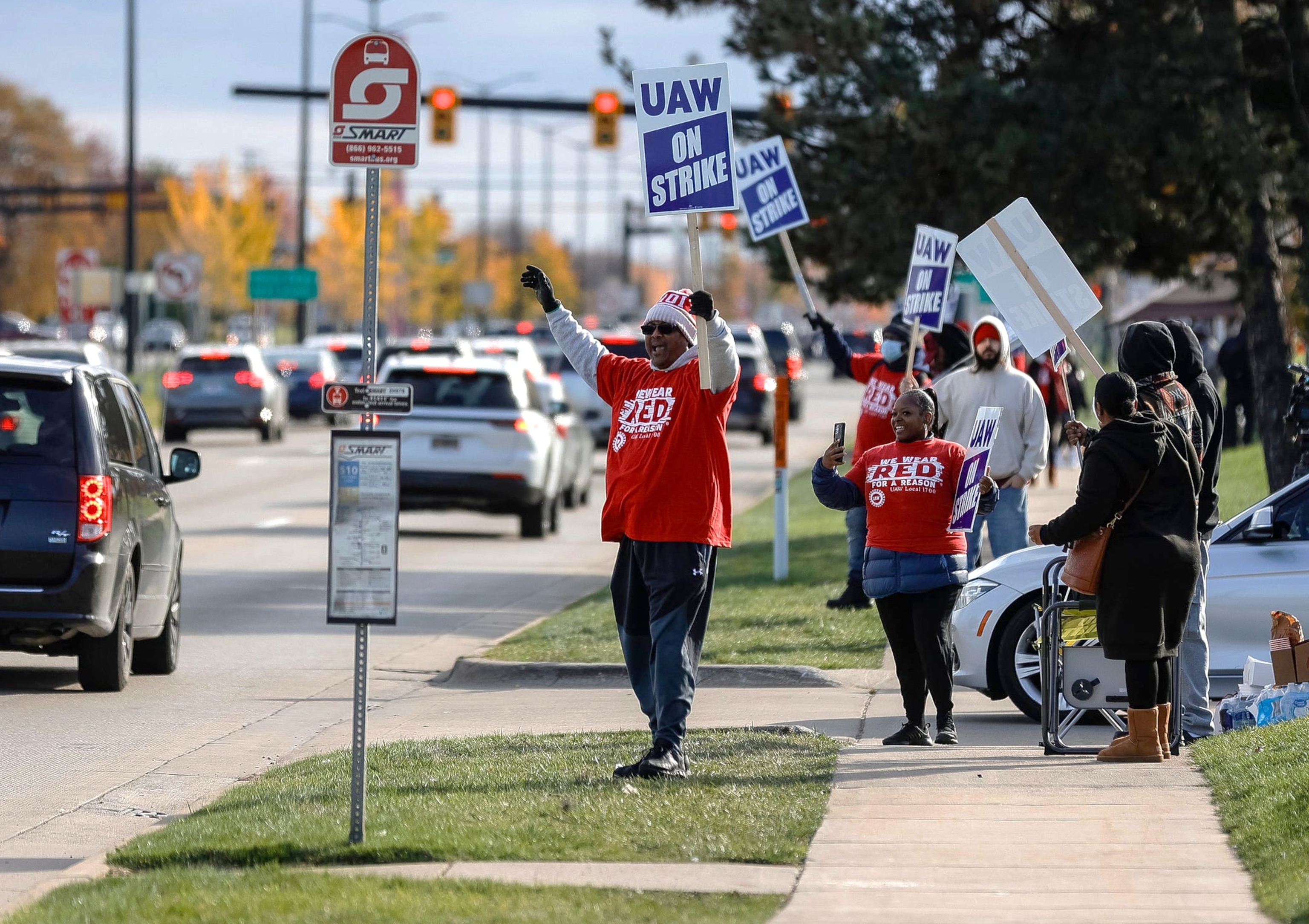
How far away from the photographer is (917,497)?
912 cm

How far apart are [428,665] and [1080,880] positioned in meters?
7.31

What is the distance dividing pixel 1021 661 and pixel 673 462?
10.9 feet

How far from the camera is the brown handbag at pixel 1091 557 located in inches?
339

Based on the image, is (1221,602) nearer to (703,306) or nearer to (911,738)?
(911,738)

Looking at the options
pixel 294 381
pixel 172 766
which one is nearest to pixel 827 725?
pixel 172 766

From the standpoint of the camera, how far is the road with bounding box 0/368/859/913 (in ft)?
28.2

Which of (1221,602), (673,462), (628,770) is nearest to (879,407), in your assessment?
(1221,602)

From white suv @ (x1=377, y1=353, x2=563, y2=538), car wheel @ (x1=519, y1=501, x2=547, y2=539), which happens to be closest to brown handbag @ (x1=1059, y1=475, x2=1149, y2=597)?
white suv @ (x1=377, y1=353, x2=563, y2=538)

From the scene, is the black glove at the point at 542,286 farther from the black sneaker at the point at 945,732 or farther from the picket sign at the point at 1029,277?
the black sneaker at the point at 945,732

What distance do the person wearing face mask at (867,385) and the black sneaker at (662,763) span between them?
480cm

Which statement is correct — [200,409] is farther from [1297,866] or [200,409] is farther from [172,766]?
[1297,866]

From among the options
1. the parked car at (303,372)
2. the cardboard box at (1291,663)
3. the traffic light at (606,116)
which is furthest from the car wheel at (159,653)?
the parked car at (303,372)

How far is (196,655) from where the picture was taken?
13547 mm

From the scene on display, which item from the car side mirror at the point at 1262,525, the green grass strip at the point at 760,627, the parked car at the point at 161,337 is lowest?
the green grass strip at the point at 760,627
